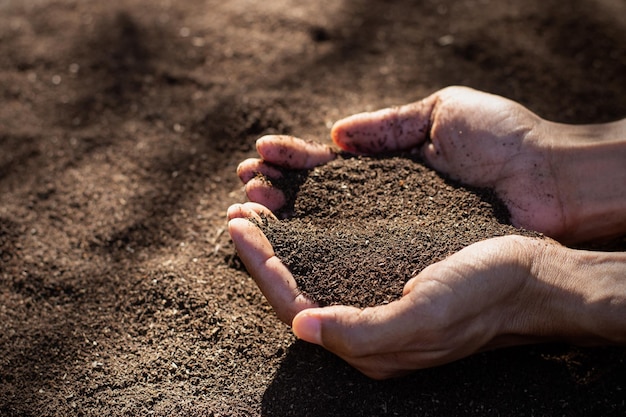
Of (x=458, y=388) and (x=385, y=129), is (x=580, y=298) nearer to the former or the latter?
(x=458, y=388)

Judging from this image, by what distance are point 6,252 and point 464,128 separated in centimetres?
187

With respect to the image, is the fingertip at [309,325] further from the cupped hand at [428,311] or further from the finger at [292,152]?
the finger at [292,152]

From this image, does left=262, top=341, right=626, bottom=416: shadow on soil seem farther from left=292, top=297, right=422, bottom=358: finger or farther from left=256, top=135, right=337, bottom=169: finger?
left=256, top=135, right=337, bottom=169: finger

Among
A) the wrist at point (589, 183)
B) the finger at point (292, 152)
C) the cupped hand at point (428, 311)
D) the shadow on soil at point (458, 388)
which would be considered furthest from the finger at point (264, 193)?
the wrist at point (589, 183)

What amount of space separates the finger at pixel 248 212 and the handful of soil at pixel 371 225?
0.18ft

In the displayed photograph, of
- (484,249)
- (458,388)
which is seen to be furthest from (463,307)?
(458,388)

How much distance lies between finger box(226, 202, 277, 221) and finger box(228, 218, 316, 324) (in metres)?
0.11

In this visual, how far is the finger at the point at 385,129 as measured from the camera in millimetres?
2377

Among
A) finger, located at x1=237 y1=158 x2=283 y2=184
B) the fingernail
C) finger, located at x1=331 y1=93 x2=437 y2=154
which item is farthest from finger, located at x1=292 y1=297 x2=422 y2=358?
finger, located at x1=331 y1=93 x2=437 y2=154

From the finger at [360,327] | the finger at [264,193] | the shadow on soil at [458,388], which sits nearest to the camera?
the finger at [360,327]

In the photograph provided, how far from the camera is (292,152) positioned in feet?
7.48

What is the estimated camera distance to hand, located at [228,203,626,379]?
168cm

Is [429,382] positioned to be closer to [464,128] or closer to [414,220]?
[414,220]

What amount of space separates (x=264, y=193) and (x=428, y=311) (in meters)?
0.79
